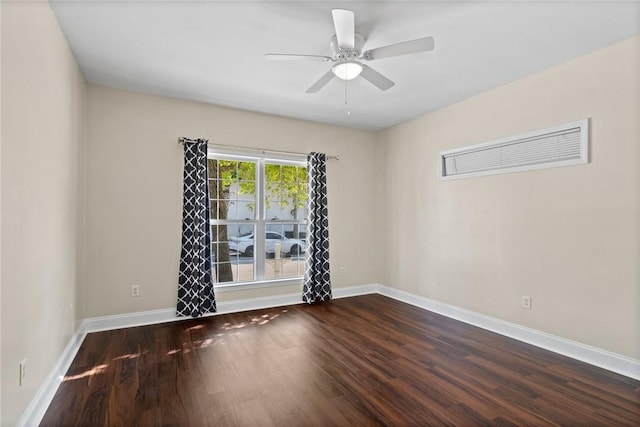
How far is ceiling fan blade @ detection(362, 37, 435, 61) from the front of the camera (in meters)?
2.14

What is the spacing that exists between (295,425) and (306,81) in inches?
118

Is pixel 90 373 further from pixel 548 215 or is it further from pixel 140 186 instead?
pixel 548 215

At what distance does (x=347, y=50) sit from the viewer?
239 cm

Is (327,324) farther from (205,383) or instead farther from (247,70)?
(247,70)

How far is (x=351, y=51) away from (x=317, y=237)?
2745 mm

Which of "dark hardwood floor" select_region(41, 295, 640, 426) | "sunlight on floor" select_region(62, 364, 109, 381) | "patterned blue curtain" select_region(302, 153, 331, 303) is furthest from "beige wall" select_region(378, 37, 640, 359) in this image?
"sunlight on floor" select_region(62, 364, 109, 381)

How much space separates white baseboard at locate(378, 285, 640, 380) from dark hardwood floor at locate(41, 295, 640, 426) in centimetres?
12

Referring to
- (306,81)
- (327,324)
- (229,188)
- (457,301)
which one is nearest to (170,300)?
(229,188)

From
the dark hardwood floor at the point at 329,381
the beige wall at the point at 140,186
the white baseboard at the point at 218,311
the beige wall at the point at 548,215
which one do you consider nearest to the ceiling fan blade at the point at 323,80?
the beige wall at the point at 140,186

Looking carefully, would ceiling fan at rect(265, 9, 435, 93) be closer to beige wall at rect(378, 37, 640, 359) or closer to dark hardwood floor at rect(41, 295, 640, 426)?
beige wall at rect(378, 37, 640, 359)

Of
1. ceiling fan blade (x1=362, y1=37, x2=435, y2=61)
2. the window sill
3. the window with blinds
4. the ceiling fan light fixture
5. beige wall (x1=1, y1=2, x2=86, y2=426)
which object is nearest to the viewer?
beige wall (x1=1, y1=2, x2=86, y2=426)

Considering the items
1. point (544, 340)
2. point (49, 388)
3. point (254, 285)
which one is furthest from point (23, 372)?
point (544, 340)

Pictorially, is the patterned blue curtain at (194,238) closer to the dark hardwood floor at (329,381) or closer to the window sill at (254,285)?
the window sill at (254,285)

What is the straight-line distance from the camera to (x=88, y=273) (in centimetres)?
342
